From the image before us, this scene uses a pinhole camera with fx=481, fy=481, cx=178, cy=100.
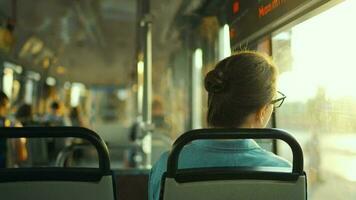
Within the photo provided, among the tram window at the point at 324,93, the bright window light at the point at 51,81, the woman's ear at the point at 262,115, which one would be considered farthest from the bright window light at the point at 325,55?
the bright window light at the point at 51,81

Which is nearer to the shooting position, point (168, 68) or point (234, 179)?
point (234, 179)

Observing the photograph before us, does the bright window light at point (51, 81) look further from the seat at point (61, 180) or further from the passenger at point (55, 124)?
the seat at point (61, 180)

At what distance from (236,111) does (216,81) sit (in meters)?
0.10

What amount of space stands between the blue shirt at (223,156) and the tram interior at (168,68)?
57 centimetres

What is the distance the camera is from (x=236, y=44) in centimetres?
258

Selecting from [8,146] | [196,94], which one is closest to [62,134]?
[8,146]

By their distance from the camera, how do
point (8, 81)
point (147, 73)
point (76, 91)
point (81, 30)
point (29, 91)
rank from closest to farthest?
point (147, 73) < point (8, 81) < point (81, 30) < point (29, 91) < point (76, 91)

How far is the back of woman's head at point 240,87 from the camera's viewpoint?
134cm

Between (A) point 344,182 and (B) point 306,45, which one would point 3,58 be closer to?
(B) point 306,45

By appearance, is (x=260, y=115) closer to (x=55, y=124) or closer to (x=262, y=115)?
(x=262, y=115)

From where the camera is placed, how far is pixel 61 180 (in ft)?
4.01

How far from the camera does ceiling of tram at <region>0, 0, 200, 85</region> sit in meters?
5.43

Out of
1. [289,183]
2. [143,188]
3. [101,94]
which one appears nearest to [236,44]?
[143,188]

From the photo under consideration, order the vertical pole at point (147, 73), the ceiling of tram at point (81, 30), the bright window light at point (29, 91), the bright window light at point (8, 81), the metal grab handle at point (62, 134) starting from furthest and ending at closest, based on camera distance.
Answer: the bright window light at point (29, 91) → the bright window light at point (8, 81) → the ceiling of tram at point (81, 30) → the vertical pole at point (147, 73) → the metal grab handle at point (62, 134)
